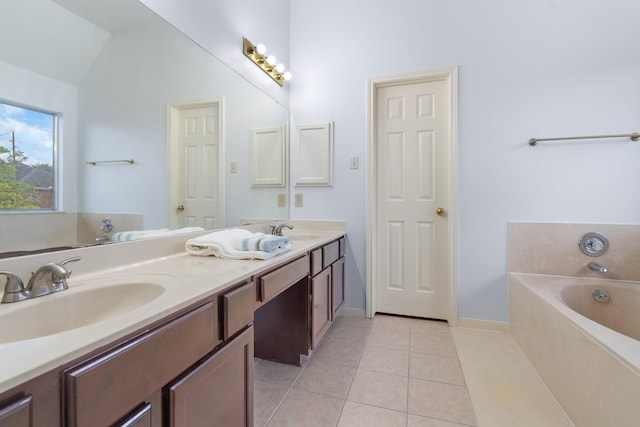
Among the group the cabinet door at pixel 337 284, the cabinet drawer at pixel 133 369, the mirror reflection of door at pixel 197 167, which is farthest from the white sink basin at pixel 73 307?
the cabinet door at pixel 337 284

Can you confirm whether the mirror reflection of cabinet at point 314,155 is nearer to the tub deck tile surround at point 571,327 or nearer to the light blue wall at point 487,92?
the light blue wall at point 487,92

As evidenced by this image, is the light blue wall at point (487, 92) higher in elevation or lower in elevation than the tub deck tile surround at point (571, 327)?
higher

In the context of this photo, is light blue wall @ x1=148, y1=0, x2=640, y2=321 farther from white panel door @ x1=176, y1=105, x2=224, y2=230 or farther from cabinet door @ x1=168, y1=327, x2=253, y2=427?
cabinet door @ x1=168, y1=327, x2=253, y2=427

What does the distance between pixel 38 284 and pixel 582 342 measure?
1929 millimetres

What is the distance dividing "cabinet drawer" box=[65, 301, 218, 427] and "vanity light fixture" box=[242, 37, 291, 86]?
1.77 meters

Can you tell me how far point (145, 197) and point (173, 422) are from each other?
848 mm

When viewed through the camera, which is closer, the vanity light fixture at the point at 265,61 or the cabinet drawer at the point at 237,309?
the cabinet drawer at the point at 237,309

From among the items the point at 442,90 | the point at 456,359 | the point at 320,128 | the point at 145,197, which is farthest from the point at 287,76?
the point at 456,359

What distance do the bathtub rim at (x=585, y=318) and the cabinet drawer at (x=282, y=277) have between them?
4.09 ft

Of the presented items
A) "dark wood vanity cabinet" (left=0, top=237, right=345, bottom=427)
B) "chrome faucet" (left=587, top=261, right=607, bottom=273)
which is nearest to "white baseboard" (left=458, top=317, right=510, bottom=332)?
"chrome faucet" (left=587, top=261, right=607, bottom=273)

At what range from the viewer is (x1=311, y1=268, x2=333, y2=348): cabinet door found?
1706mm

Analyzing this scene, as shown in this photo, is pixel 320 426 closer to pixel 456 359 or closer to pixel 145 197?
pixel 456 359

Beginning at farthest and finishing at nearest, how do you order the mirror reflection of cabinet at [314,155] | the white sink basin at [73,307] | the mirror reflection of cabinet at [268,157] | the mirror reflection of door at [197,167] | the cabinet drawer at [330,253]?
the mirror reflection of cabinet at [314,155] → the mirror reflection of cabinet at [268,157] → the cabinet drawer at [330,253] → the mirror reflection of door at [197,167] → the white sink basin at [73,307]

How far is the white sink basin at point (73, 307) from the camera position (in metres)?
0.67
